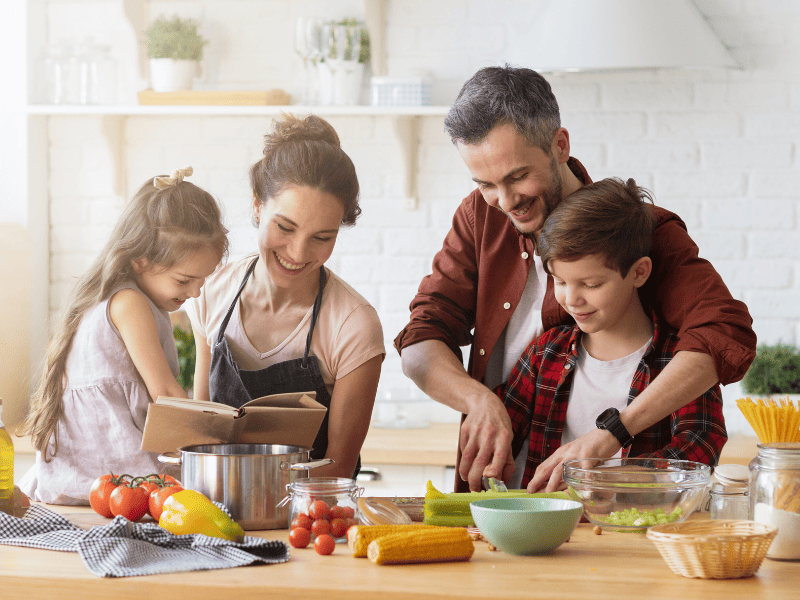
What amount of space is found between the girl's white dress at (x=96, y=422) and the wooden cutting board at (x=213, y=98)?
64.6 inches

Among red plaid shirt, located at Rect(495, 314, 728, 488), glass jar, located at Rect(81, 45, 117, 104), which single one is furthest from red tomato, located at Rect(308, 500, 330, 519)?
glass jar, located at Rect(81, 45, 117, 104)

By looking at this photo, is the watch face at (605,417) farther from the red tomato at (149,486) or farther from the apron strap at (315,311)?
the red tomato at (149,486)

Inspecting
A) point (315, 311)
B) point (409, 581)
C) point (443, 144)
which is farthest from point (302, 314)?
point (443, 144)

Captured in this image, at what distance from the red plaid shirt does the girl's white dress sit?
73 cm

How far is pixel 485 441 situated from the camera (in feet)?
5.77

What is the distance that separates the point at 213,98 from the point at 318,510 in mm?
2230

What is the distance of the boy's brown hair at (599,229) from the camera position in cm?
178

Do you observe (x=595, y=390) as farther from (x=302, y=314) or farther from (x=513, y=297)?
(x=302, y=314)

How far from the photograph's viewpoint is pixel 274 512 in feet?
4.60

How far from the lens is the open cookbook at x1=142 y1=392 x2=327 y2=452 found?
4.80 feet

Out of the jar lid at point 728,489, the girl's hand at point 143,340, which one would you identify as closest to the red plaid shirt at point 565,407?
the jar lid at point 728,489

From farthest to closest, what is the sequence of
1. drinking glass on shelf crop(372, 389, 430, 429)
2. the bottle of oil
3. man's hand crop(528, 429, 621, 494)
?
drinking glass on shelf crop(372, 389, 430, 429), man's hand crop(528, 429, 621, 494), the bottle of oil

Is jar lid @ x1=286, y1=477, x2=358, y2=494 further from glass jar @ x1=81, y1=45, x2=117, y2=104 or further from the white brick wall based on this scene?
glass jar @ x1=81, y1=45, x2=117, y2=104

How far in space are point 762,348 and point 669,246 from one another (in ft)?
4.51
